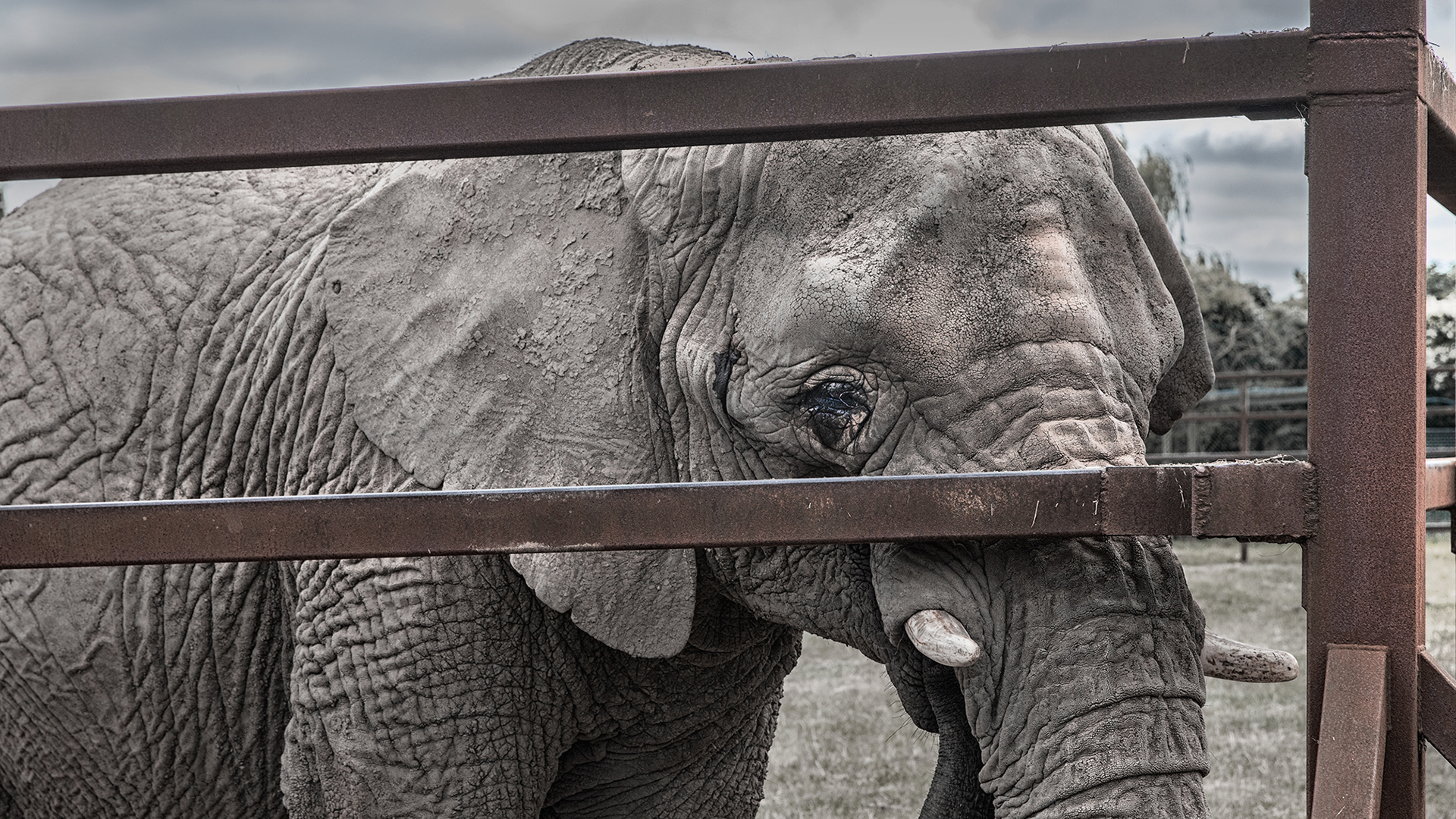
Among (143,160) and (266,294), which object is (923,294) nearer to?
(143,160)

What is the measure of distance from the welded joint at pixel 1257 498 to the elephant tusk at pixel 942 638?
1.82 feet

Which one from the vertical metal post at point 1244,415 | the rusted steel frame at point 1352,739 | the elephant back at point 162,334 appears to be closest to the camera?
the rusted steel frame at point 1352,739

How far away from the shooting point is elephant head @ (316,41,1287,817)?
2.25 meters

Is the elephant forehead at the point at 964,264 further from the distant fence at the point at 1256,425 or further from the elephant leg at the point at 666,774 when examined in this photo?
the distant fence at the point at 1256,425

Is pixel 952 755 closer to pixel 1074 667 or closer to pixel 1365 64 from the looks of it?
pixel 1074 667

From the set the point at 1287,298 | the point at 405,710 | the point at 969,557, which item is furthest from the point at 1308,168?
the point at 1287,298

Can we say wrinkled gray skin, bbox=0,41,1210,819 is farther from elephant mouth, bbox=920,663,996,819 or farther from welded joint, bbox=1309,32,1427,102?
welded joint, bbox=1309,32,1427,102

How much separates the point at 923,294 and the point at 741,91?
73 cm

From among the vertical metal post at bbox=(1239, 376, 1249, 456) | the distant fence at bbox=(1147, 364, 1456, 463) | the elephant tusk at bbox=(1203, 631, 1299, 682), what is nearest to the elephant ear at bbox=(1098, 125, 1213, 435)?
the elephant tusk at bbox=(1203, 631, 1299, 682)

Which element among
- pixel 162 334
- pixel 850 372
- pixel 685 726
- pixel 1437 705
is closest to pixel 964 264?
pixel 850 372

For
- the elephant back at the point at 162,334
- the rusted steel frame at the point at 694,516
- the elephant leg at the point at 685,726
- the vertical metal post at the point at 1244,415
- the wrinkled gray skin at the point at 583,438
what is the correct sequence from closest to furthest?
the rusted steel frame at the point at 694,516, the wrinkled gray skin at the point at 583,438, the elephant leg at the point at 685,726, the elephant back at the point at 162,334, the vertical metal post at the point at 1244,415

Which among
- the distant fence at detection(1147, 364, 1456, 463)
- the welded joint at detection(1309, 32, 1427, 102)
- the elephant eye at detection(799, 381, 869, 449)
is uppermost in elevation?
the distant fence at detection(1147, 364, 1456, 463)

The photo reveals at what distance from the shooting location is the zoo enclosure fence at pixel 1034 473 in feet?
5.60

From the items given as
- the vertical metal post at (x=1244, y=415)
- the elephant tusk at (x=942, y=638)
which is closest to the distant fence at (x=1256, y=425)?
the vertical metal post at (x=1244, y=415)
